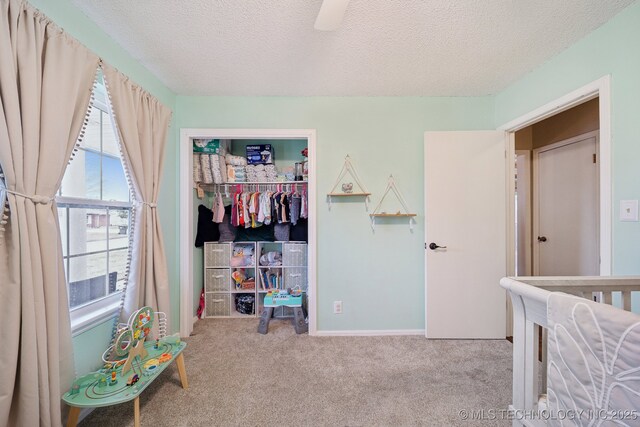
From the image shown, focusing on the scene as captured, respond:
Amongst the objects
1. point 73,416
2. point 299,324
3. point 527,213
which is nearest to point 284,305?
point 299,324

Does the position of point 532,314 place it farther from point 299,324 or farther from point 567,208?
point 567,208

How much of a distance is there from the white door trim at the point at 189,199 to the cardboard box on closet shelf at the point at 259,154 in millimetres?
457

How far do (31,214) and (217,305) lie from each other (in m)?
2.05

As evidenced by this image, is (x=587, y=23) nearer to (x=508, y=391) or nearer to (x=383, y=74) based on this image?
(x=383, y=74)

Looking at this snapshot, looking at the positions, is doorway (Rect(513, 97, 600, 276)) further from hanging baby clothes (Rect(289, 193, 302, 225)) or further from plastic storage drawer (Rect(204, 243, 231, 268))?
plastic storage drawer (Rect(204, 243, 231, 268))

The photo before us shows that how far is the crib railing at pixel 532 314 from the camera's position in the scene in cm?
92

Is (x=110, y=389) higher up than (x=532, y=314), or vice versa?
(x=532, y=314)

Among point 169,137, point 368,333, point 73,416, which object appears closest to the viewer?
point 73,416

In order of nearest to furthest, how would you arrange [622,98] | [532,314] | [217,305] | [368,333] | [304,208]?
[532,314] → [622,98] → [368,333] → [304,208] → [217,305]

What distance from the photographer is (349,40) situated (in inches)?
61.2

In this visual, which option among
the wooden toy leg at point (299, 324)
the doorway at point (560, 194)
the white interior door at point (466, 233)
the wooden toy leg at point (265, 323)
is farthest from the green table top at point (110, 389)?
the doorway at point (560, 194)

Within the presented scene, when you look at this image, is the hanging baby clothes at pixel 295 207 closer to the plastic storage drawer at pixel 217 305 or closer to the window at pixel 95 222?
the plastic storage drawer at pixel 217 305

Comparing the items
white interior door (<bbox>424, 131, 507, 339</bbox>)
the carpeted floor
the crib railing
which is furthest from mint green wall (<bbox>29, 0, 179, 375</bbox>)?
white interior door (<bbox>424, 131, 507, 339</bbox>)

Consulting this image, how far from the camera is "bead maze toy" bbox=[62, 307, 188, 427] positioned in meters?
1.17
